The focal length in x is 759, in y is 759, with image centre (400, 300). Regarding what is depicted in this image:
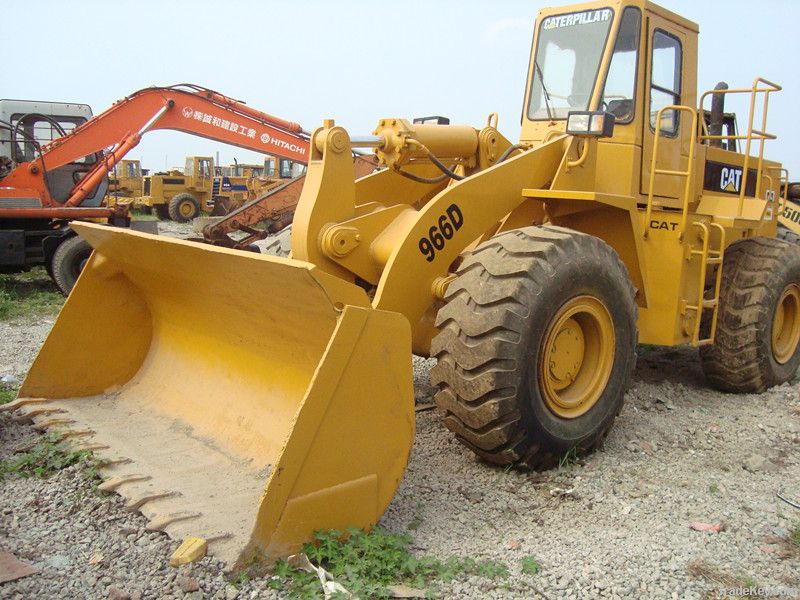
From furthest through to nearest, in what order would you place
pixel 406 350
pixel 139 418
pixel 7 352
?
pixel 7 352, pixel 139 418, pixel 406 350

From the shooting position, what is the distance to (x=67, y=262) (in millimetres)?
10359

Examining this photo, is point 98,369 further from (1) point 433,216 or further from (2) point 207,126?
(2) point 207,126

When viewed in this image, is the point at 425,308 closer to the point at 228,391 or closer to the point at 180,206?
the point at 228,391

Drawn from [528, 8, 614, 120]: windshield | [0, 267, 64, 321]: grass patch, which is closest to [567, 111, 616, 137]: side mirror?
[528, 8, 614, 120]: windshield

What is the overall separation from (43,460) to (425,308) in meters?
2.18

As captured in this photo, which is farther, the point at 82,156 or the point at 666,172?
the point at 82,156

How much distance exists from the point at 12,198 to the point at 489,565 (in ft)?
30.7

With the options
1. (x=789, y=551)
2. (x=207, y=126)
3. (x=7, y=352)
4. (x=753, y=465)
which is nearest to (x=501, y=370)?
(x=789, y=551)

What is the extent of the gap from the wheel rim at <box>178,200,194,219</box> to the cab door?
23196 millimetres

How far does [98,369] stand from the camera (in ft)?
15.9

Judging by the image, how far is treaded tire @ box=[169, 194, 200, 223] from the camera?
26.6 m

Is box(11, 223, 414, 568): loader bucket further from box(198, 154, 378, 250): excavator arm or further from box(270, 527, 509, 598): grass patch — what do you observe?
box(198, 154, 378, 250): excavator arm

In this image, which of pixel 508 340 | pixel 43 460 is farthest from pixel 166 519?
pixel 508 340

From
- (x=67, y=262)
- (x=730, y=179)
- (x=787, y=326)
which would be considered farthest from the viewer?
(x=67, y=262)
